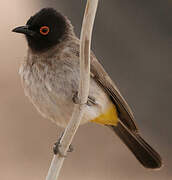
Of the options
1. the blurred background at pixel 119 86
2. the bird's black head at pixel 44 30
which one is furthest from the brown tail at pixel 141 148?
the blurred background at pixel 119 86

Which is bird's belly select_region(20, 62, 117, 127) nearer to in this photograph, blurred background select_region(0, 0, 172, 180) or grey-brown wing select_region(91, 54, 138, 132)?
grey-brown wing select_region(91, 54, 138, 132)

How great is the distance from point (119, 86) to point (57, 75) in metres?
1.54

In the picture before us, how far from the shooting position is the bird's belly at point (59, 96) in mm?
2572

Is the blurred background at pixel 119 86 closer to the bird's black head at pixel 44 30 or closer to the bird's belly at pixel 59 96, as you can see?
the bird's black head at pixel 44 30

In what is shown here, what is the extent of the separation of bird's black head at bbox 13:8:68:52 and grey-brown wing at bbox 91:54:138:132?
0.72 ft

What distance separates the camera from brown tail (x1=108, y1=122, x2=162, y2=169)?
10.0ft

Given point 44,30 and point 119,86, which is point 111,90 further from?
point 119,86

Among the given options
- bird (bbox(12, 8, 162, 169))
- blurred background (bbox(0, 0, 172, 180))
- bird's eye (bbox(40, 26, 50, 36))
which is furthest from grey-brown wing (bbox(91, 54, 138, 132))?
blurred background (bbox(0, 0, 172, 180))

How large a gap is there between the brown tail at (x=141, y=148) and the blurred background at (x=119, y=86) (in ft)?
3.24

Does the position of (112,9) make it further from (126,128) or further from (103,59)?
(126,128)

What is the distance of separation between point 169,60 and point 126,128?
1.20 metres

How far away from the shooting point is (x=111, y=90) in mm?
2797

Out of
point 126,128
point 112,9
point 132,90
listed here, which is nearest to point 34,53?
point 126,128

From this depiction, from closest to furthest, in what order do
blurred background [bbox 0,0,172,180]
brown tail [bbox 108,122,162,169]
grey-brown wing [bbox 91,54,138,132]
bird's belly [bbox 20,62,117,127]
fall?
bird's belly [bbox 20,62,117,127], grey-brown wing [bbox 91,54,138,132], brown tail [bbox 108,122,162,169], blurred background [bbox 0,0,172,180]
